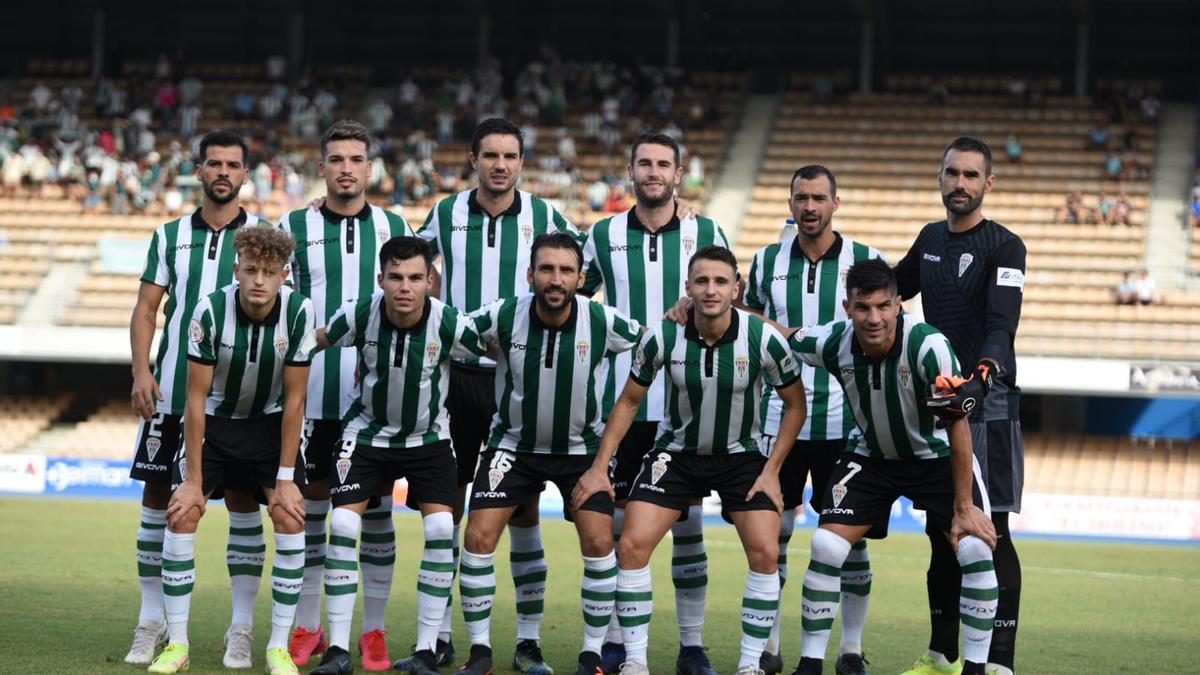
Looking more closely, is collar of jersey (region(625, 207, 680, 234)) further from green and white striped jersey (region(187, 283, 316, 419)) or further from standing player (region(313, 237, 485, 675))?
green and white striped jersey (region(187, 283, 316, 419))

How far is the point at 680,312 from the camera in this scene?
684 cm

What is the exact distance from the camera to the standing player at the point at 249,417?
21.7 feet

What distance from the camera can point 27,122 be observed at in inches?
1148

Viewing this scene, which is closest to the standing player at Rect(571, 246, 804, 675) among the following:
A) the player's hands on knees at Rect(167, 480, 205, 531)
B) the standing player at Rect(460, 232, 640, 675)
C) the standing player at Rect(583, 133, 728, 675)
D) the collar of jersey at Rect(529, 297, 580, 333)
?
the standing player at Rect(460, 232, 640, 675)

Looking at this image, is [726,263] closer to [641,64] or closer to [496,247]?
[496,247]

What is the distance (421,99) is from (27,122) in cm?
751

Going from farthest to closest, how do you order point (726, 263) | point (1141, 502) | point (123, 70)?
point (123, 70) → point (1141, 502) → point (726, 263)

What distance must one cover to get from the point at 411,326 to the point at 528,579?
1.35 meters

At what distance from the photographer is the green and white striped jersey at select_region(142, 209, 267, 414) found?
733 centimetres

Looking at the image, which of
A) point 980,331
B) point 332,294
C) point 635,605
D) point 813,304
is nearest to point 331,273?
point 332,294

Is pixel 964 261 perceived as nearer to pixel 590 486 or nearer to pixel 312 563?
pixel 590 486

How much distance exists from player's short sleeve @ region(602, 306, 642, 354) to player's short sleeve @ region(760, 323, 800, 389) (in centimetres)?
59

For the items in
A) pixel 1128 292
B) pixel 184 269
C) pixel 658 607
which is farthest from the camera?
pixel 1128 292

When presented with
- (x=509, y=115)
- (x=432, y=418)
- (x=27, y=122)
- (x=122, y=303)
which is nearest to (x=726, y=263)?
(x=432, y=418)
